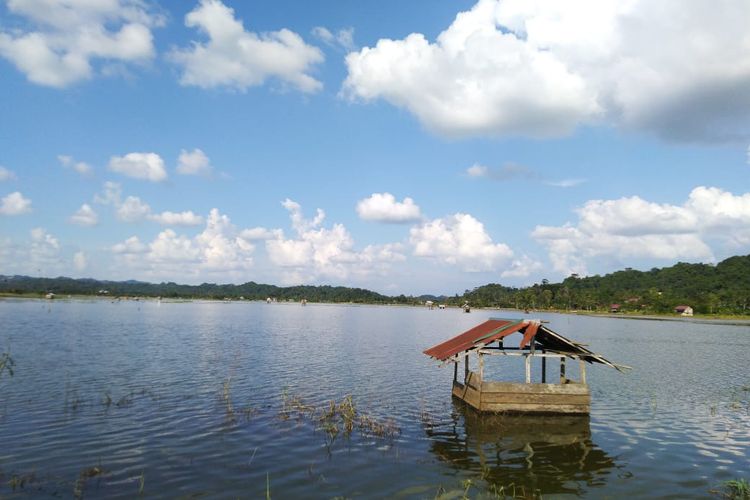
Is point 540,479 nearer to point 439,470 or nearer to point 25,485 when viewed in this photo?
point 439,470

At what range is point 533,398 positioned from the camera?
26125 millimetres

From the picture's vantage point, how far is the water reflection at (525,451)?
17.6 metres

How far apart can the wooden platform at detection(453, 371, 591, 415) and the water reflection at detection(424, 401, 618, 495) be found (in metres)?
0.48

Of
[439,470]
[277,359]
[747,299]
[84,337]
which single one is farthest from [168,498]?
[747,299]

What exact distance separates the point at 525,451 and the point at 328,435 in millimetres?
8345

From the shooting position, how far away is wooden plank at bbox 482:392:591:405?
2612 cm

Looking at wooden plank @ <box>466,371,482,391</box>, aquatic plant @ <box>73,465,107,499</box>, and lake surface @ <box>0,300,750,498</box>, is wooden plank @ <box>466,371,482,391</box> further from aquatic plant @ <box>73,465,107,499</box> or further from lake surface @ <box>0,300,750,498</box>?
aquatic plant @ <box>73,465,107,499</box>

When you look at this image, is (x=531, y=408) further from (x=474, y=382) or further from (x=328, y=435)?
(x=328, y=435)

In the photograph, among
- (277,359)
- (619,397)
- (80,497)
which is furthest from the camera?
(277,359)

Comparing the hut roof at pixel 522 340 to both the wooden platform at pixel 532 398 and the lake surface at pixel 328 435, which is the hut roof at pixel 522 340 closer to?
the wooden platform at pixel 532 398

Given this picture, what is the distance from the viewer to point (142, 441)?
20203 mm

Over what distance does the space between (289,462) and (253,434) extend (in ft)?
13.3

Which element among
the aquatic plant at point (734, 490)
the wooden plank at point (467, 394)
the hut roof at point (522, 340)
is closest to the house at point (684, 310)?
the hut roof at point (522, 340)

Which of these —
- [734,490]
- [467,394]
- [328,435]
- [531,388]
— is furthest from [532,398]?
[328,435]
